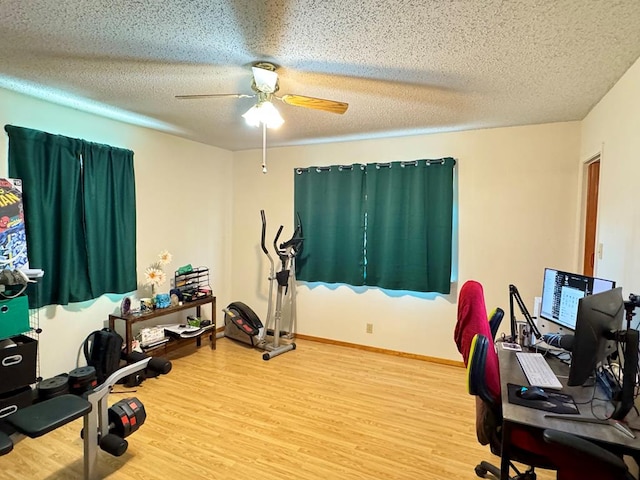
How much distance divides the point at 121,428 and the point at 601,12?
331 centimetres

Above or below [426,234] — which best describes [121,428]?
below

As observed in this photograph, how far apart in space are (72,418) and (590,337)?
2375mm

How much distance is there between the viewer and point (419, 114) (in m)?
3.22

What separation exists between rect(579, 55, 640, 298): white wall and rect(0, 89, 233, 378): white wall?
4.07m

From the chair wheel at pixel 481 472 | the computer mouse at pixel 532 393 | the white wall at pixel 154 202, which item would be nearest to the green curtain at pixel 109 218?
the white wall at pixel 154 202

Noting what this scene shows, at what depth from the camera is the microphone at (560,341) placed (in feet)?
6.72

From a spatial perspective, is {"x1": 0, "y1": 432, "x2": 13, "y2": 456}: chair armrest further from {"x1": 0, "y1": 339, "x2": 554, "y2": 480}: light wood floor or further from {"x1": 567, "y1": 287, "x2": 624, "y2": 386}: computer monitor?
{"x1": 567, "y1": 287, "x2": 624, "y2": 386}: computer monitor

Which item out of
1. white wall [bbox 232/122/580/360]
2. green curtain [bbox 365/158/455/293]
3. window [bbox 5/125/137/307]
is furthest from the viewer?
green curtain [bbox 365/158/455/293]

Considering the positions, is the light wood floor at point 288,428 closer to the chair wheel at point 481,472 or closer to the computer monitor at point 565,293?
the chair wheel at point 481,472

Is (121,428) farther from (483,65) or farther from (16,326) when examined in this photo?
(483,65)

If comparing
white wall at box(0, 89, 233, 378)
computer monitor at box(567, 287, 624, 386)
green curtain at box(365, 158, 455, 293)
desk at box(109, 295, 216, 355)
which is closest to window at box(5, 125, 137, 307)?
white wall at box(0, 89, 233, 378)

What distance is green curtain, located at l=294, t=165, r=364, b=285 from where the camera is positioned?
4273 millimetres

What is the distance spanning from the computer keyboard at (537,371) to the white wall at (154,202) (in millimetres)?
3586

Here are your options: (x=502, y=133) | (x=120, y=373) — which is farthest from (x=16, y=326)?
Result: (x=502, y=133)
